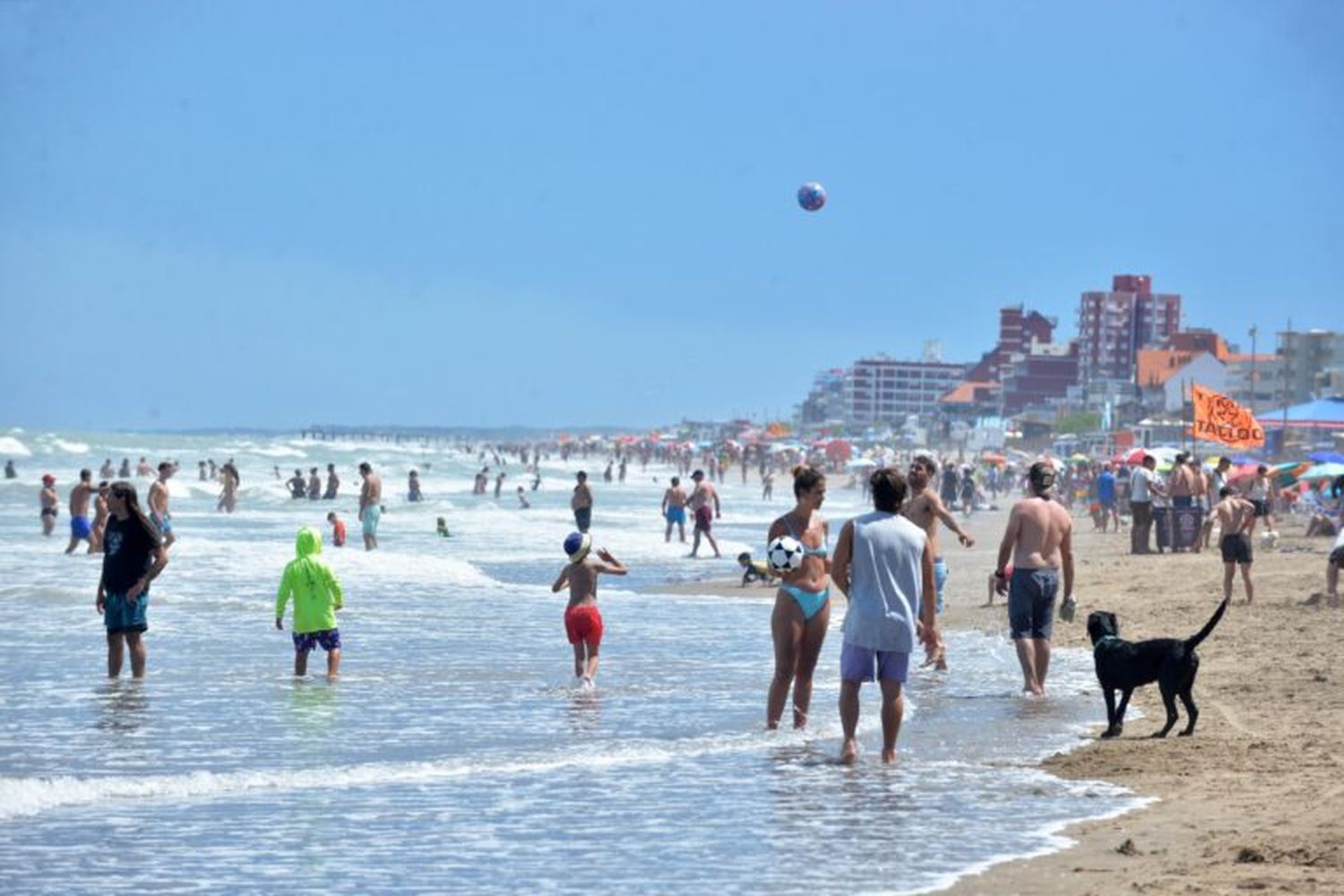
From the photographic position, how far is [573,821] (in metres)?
8.12

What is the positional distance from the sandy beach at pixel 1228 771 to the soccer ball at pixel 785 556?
5.32 ft

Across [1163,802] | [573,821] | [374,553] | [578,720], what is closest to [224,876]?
[573,821]

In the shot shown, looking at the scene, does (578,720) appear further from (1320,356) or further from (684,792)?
(1320,356)

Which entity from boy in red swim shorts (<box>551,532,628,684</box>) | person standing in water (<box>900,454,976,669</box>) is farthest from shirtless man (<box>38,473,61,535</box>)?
person standing in water (<box>900,454,976,669</box>)

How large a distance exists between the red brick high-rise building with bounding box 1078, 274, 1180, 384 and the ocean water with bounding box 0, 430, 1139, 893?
556 ft

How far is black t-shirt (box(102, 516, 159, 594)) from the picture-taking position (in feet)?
39.6

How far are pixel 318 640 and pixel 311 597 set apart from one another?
399 millimetres

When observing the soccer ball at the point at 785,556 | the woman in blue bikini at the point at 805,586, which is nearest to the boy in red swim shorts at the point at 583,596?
the woman in blue bikini at the point at 805,586

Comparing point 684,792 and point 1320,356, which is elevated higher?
point 1320,356

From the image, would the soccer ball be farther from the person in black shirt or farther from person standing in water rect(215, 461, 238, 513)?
person standing in water rect(215, 461, 238, 513)

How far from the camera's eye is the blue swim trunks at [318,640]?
43.2ft

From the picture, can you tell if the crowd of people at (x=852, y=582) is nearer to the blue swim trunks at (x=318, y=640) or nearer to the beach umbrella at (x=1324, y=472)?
the blue swim trunks at (x=318, y=640)

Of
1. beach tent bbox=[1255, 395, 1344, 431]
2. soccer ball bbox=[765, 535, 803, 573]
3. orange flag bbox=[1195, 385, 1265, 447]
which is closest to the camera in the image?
soccer ball bbox=[765, 535, 803, 573]

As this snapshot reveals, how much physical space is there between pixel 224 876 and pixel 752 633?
10.8 metres
